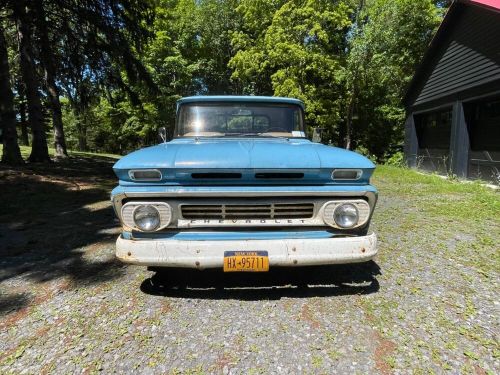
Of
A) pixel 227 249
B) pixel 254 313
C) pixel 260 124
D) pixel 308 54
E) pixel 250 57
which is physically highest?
pixel 250 57

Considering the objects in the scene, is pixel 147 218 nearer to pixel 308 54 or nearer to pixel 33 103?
pixel 33 103

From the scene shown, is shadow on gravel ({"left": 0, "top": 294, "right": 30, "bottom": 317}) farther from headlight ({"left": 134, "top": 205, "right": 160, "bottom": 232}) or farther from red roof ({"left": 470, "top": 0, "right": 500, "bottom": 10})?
red roof ({"left": 470, "top": 0, "right": 500, "bottom": 10})

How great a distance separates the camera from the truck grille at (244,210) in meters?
2.85

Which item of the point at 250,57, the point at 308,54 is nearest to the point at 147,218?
the point at 308,54

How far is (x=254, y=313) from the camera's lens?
2.93 m

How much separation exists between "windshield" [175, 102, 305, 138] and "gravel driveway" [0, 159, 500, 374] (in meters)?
1.62

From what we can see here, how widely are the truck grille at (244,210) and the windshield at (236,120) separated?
1381 mm

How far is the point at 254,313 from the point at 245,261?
532 mm

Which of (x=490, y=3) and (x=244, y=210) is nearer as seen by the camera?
(x=244, y=210)

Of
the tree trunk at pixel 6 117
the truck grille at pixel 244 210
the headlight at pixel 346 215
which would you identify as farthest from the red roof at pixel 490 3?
the tree trunk at pixel 6 117

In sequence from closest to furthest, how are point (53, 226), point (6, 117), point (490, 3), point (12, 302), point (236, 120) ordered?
point (12, 302) → point (236, 120) → point (53, 226) → point (490, 3) → point (6, 117)

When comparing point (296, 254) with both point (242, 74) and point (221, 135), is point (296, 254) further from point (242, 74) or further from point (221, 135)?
point (242, 74)

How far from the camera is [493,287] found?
342 centimetres

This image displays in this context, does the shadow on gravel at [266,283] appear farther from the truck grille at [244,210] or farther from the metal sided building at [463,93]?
the metal sided building at [463,93]
